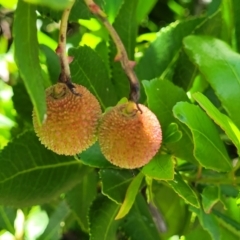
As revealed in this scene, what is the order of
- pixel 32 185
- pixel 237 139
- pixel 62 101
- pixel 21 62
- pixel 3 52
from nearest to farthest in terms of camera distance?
pixel 21 62
pixel 62 101
pixel 237 139
pixel 32 185
pixel 3 52

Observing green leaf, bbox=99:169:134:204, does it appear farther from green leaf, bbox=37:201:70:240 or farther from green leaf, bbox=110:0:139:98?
green leaf, bbox=37:201:70:240

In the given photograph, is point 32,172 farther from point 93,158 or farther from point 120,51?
point 120,51

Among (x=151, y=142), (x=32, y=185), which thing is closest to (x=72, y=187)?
(x=32, y=185)

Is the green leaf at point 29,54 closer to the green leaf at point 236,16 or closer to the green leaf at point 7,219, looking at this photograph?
the green leaf at point 236,16

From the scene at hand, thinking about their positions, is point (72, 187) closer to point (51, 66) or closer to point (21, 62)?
point (51, 66)

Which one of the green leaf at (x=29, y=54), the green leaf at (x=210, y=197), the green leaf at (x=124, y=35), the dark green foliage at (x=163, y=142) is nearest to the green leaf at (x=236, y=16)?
the dark green foliage at (x=163, y=142)

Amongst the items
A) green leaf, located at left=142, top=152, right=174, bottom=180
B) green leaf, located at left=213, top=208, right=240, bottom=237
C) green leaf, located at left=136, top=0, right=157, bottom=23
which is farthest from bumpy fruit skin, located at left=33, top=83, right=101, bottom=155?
green leaf, located at left=136, top=0, right=157, bottom=23
